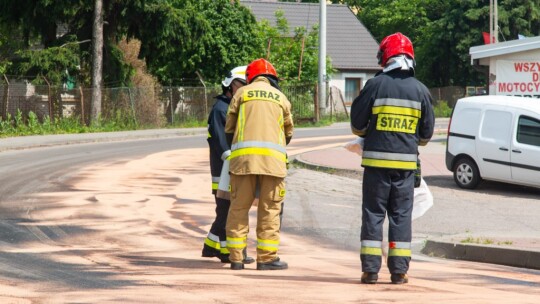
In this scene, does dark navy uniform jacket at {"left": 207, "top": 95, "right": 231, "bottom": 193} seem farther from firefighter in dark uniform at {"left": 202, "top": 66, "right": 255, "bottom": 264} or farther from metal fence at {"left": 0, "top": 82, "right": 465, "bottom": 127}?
metal fence at {"left": 0, "top": 82, "right": 465, "bottom": 127}

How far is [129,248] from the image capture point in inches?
403

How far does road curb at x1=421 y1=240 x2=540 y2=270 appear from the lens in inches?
400

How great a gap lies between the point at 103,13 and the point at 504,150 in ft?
74.0

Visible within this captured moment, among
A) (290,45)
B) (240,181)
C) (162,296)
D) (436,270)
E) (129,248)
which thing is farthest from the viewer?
(290,45)

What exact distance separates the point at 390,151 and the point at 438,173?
12945mm

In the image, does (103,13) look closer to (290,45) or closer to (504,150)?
(290,45)

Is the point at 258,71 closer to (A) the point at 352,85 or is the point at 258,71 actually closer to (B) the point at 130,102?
(B) the point at 130,102

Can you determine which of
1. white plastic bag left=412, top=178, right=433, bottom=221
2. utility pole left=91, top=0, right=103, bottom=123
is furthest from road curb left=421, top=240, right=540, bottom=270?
utility pole left=91, top=0, right=103, bottom=123

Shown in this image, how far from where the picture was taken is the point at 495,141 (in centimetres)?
1844

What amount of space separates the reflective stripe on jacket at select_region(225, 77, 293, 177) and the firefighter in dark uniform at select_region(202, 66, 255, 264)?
1.60ft

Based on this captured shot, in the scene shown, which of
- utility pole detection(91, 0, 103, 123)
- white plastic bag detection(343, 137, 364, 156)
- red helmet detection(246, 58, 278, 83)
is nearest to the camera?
white plastic bag detection(343, 137, 364, 156)

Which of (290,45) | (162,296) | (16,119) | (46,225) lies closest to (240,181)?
(162,296)

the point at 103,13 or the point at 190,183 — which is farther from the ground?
the point at 103,13

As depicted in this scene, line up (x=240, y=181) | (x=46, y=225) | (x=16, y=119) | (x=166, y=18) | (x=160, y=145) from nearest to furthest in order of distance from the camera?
(x=240, y=181), (x=46, y=225), (x=160, y=145), (x=16, y=119), (x=166, y=18)
